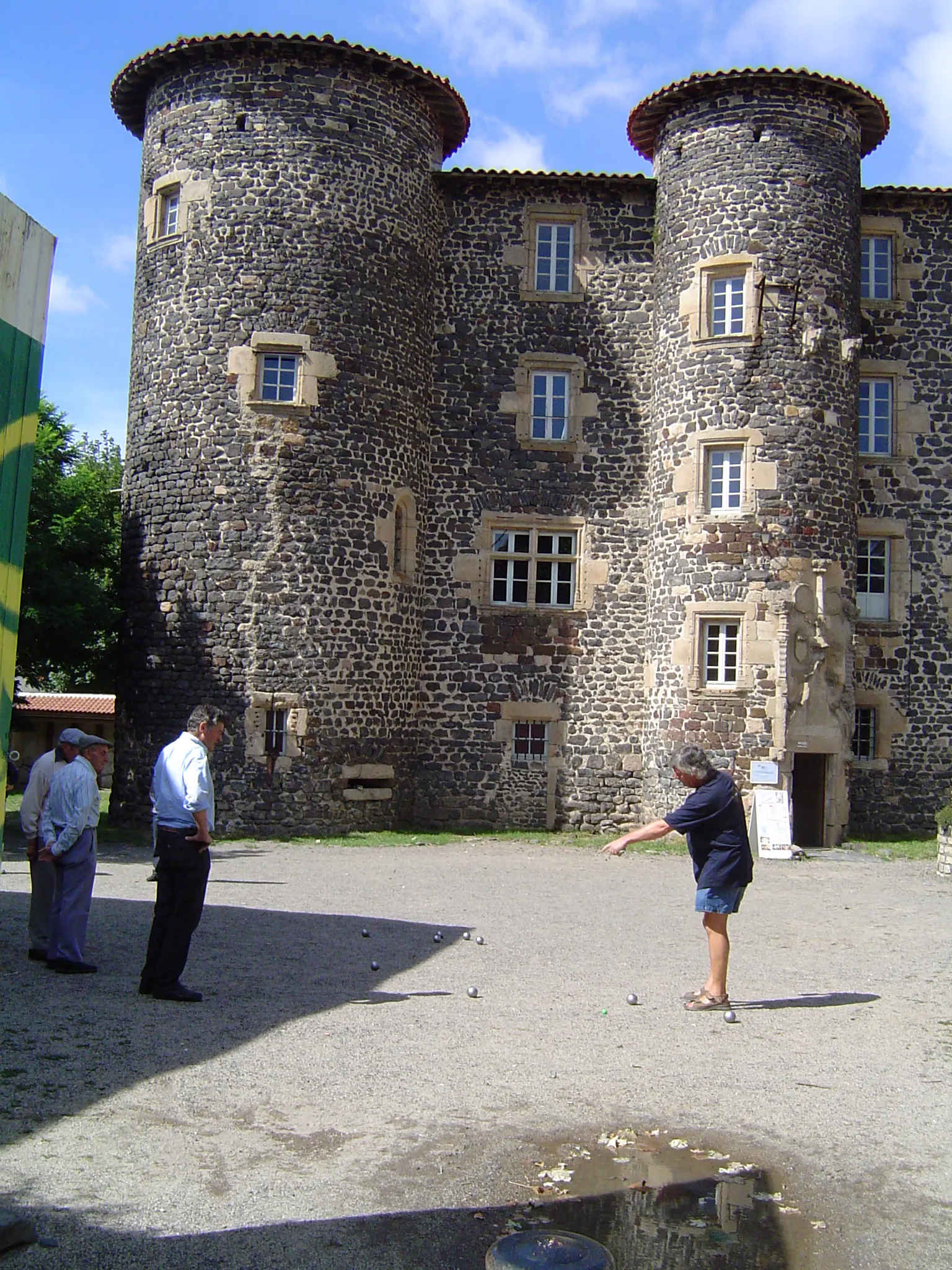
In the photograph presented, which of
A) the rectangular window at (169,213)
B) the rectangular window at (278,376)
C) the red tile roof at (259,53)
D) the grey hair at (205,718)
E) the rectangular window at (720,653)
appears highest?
the red tile roof at (259,53)

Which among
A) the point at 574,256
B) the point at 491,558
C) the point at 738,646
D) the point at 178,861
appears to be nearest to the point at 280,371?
the point at 491,558

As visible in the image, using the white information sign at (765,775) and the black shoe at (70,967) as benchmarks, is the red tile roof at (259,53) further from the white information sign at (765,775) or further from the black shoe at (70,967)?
the black shoe at (70,967)

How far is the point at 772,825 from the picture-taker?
1744 centimetres

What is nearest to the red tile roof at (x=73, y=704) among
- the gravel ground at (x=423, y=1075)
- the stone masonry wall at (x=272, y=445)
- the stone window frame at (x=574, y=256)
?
the stone masonry wall at (x=272, y=445)

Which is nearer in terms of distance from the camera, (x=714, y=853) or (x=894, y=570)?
(x=714, y=853)

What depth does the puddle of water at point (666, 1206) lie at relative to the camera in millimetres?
4133

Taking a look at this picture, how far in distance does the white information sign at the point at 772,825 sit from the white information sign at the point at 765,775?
5.9 inches

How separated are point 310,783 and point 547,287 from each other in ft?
31.8

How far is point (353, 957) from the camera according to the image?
8938 mm

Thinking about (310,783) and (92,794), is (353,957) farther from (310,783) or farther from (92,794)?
(310,783)

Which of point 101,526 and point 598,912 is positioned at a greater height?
point 101,526

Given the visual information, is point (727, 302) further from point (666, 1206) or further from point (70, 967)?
point (666, 1206)

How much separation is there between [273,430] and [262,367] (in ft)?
3.44

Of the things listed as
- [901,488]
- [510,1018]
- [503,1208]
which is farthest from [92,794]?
[901,488]
